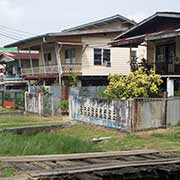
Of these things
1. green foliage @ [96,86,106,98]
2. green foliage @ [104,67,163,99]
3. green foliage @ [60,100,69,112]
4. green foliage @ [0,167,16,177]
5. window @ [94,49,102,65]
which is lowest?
green foliage @ [0,167,16,177]

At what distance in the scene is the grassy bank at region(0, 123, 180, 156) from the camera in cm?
1116

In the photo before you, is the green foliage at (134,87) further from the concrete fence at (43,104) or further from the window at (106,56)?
the window at (106,56)

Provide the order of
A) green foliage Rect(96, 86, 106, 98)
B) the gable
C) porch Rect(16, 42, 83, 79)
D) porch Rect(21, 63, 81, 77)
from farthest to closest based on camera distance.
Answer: porch Rect(21, 63, 81, 77) → porch Rect(16, 42, 83, 79) → the gable → green foliage Rect(96, 86, 106, 98)

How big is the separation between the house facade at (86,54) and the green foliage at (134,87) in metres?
13.6

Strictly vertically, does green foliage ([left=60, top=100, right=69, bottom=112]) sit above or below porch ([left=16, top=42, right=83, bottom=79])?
below

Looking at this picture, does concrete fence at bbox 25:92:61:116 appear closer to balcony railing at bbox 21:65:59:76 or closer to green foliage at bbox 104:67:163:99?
balcony railing at bbox 21:65:59:76

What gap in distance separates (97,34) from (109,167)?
27590mm

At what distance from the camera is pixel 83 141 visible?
14383mm

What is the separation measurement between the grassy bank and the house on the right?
6.67m

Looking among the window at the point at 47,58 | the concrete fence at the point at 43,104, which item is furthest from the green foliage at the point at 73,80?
the window at the point at 47,58

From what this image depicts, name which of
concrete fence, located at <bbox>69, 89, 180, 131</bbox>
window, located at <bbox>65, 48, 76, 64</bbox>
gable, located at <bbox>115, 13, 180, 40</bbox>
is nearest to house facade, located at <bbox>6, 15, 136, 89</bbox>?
window, located at <bbox>65, 48, 76, 64</bbox>

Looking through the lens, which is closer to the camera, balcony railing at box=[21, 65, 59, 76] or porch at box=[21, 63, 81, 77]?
porch at box=[21, 63, 81, 77]

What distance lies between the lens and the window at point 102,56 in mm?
35844

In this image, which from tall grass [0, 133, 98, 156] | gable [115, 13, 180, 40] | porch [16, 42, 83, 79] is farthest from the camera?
porch [16, 42, 83, 79]
